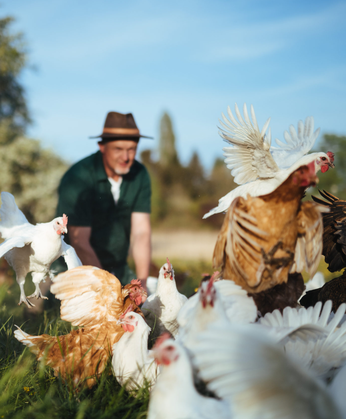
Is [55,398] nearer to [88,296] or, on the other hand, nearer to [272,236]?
[88,296]

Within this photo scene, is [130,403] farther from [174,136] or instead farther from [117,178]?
[174,136]

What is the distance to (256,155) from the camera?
200 cm

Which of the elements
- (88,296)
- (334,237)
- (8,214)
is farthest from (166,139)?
(88,296)

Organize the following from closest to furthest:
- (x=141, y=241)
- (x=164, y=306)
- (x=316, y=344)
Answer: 1. (x=316, y=344)
2. (x=164, y=306)
3. (x=141, y=241)

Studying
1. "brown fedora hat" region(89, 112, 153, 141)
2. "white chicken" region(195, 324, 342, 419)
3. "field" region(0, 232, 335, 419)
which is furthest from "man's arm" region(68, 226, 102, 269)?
"white chicken" region(195, 324, 342, 419)

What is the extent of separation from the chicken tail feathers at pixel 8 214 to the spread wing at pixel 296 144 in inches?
70.5

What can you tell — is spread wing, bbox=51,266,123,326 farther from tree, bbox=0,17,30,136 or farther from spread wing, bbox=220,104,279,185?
tree, bbox=0,17,30,136

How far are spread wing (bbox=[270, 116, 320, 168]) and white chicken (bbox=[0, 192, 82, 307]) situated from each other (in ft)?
4.73

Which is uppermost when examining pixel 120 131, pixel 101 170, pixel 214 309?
pixel 120 131

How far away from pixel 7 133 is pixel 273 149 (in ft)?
39.5

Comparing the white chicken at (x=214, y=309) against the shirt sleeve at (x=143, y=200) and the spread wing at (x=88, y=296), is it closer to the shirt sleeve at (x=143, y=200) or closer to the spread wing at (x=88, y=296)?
the spread wing at (x=88, y=296)

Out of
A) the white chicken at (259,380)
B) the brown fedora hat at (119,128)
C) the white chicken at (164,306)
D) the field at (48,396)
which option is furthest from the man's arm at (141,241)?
the white chicken at (259,380)

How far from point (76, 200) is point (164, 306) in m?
1.79

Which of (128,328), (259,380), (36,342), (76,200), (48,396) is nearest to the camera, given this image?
(259,380)
